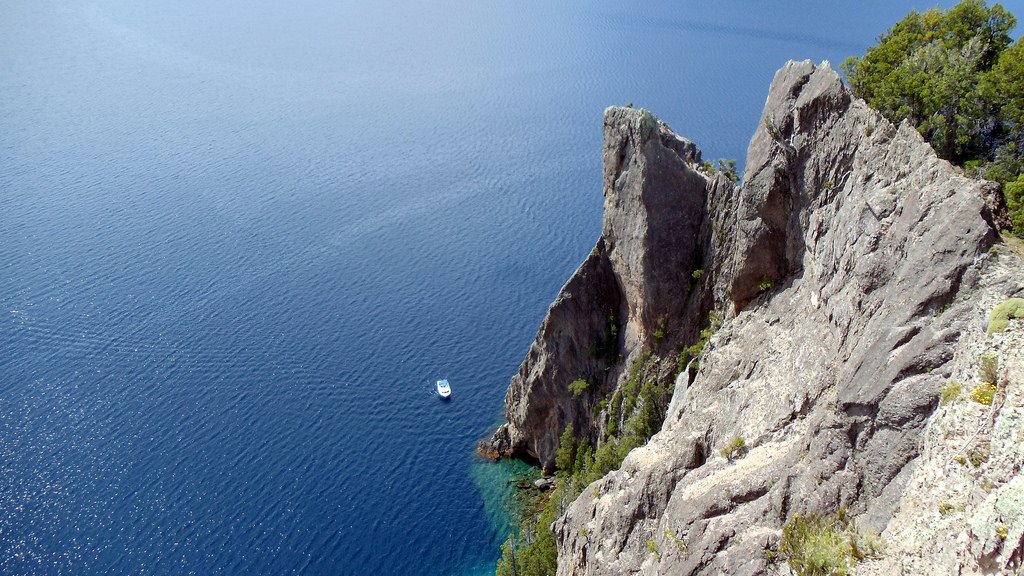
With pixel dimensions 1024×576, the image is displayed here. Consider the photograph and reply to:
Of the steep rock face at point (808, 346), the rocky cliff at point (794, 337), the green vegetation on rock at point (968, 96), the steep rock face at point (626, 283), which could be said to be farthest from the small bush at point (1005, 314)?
the steep rock face at point (626, 283)

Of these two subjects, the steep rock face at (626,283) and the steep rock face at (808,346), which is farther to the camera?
the steep rock face at (626,283)

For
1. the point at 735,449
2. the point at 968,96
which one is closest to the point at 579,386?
the point at 735,449

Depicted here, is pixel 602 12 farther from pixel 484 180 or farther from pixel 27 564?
pixel 27 564

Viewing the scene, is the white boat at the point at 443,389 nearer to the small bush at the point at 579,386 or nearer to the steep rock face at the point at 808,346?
the small bush at the point at 579,386

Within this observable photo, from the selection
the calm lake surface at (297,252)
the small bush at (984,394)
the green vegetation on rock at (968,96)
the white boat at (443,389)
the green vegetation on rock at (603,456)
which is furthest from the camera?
the white boat at (443,389)

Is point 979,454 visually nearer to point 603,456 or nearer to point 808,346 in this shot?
point 808,346

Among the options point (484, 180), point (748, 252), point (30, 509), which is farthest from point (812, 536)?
point (484, 180)

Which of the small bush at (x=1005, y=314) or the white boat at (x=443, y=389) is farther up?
the small bush at (x=1005, y=314)
